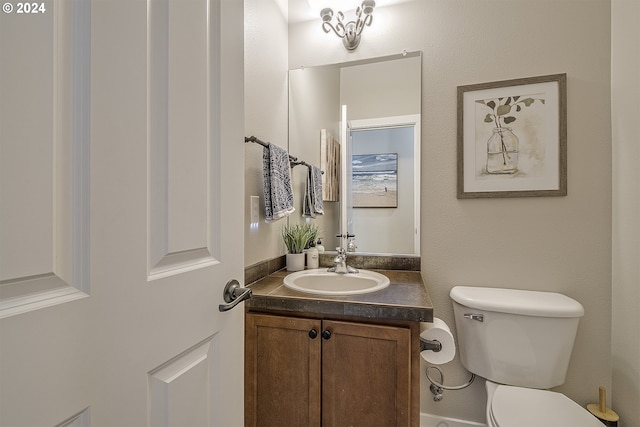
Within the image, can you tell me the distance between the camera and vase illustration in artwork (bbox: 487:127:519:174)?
143 centimetres

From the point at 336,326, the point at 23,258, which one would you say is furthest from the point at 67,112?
the point at 336,326

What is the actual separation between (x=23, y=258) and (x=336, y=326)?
94 centimetres

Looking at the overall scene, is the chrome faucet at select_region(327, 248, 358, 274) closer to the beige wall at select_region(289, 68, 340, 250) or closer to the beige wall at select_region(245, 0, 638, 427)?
the beige wall at select_region(289, 68, 340, 250)

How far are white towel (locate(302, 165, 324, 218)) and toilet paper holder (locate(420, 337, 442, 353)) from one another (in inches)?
35.5

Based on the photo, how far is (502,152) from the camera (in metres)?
1.44

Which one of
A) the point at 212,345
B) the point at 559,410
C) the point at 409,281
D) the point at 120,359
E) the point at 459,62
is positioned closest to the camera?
the point at 120,359

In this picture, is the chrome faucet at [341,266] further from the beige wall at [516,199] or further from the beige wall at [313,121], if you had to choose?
the beige wall at [516,199]

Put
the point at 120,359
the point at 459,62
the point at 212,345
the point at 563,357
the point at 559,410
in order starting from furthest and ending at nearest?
the point at 459,62, the point at 563,357, the point at 559,410, the point at 212,345, the point at 120,359

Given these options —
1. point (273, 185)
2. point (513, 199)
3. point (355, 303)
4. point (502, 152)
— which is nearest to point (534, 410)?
point (355, 303)

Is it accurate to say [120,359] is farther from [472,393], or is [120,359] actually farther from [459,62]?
[459,62]

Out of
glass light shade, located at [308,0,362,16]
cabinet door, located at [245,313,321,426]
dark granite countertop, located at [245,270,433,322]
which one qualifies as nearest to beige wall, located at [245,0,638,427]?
glass light shade, located at [308,0,362,16]

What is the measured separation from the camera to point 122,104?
0.47 meters

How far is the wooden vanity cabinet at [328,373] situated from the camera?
1.04 m

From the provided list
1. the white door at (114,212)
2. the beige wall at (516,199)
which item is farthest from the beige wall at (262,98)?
the white door at (114,212)
